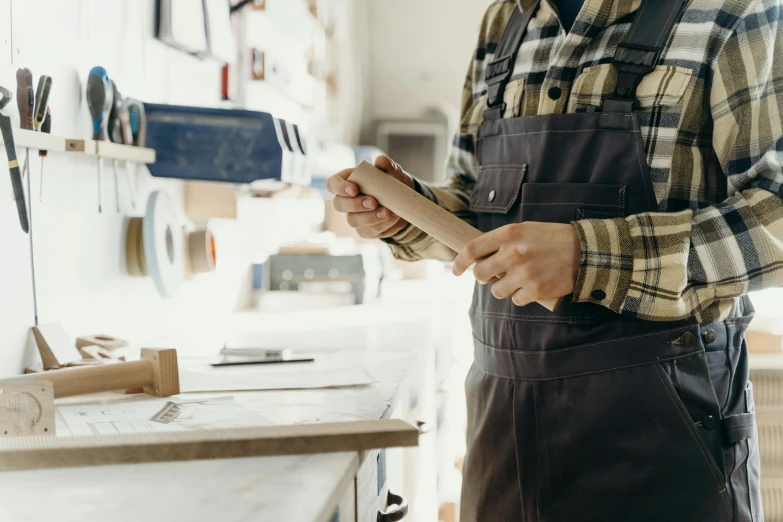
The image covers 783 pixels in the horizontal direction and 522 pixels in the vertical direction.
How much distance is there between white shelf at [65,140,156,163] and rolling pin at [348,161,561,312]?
1.77 ft

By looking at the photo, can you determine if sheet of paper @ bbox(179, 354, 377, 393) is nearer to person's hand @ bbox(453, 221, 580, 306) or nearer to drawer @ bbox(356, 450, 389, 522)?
drawer @ bbox(356, 450, 389, 522)

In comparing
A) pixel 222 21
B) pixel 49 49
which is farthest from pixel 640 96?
pixel 222 21

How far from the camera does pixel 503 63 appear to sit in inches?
55.1

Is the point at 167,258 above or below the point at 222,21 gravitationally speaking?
below

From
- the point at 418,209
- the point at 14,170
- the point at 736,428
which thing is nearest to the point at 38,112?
the point at 14,170

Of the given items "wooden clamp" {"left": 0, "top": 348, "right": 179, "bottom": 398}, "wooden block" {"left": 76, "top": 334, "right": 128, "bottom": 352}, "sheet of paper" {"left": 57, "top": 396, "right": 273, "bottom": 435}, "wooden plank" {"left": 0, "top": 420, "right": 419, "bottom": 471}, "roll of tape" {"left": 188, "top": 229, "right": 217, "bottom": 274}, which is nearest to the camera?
"wooden plank" {"left": 0, "top": 420, "right": 419, "bottom": 471}

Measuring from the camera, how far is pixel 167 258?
186 cm

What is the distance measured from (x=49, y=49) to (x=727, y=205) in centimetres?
120

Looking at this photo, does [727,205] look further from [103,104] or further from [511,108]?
[103,104]

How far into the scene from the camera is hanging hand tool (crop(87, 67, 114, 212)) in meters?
1.52

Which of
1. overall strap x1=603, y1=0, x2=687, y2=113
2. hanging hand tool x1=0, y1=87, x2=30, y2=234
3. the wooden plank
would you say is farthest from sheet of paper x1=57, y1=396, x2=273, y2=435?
overall strap x1=603, y1=0, x2=687, y2=113

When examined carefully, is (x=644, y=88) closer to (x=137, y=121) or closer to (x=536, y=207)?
(x=536, y=207)

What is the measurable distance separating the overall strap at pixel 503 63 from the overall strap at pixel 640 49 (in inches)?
9.3

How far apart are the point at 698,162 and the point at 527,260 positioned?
0.34 metres
